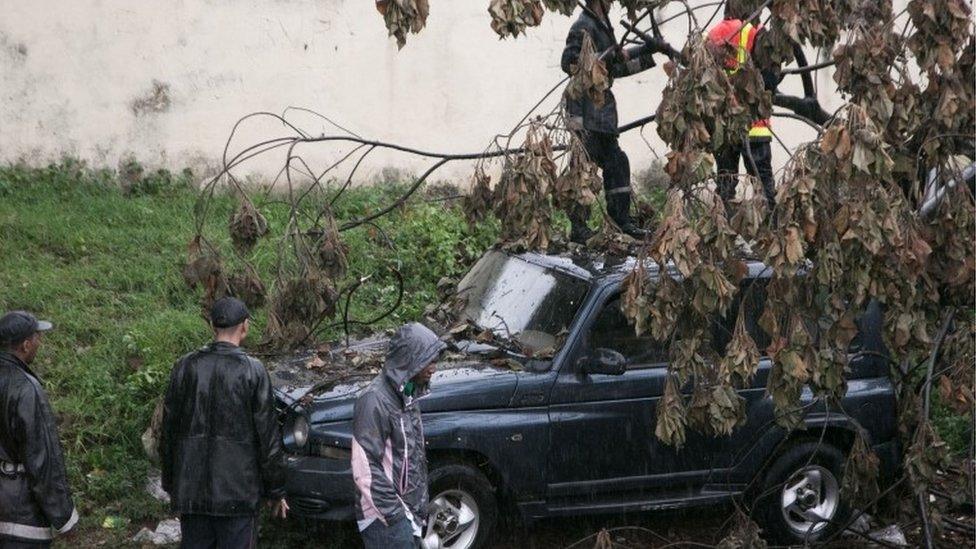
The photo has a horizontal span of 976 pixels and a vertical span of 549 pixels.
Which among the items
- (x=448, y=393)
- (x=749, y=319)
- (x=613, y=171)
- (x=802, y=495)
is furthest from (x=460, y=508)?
(x=613, y=171)

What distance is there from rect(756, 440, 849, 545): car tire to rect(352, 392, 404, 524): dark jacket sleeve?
9.69ft

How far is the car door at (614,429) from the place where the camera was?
24.0 feet

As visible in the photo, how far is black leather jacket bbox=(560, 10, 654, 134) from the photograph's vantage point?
8039 mm

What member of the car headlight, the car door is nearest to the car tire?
the car door

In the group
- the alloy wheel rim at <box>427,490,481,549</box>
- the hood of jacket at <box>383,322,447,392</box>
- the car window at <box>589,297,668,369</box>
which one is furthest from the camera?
the car window at <box>589,297,668,369</box>

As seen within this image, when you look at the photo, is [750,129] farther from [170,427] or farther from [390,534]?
[170,427]

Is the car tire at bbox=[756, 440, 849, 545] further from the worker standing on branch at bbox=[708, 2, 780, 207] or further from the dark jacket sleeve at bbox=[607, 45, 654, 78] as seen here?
the dark jacket sleeve at bbox=[607, 45, 654, 78]

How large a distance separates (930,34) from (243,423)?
12.4ft

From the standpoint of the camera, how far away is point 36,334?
582 centimetres

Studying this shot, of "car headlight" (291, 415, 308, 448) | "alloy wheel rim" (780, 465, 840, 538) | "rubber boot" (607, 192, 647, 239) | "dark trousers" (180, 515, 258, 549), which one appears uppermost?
"rubber boot" (607, 192, 647, 239)

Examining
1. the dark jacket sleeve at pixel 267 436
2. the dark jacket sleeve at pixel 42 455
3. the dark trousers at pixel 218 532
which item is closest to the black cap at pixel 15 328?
the dark jacket sleeve at pixel 42 455

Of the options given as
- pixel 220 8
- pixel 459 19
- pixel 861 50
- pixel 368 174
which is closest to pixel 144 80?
pixel 220 8

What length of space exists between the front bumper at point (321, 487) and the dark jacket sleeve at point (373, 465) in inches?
49.7

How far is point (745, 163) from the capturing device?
27.0 ft
